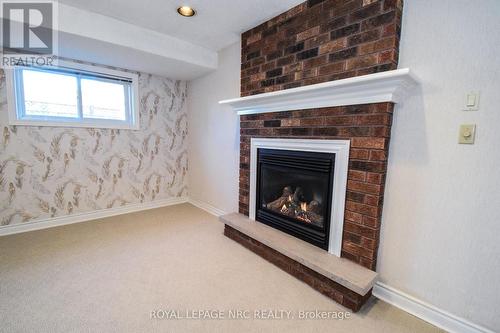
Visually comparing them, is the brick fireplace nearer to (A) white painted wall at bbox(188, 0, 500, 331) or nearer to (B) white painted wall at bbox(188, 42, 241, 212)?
(A) white painted wall at bbox(188, 0, 500, 331)

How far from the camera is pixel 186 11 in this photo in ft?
6.56

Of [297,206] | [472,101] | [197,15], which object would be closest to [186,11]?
[197,15]

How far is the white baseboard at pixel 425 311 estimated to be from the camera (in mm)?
1312

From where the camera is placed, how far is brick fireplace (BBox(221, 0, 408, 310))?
148 cm

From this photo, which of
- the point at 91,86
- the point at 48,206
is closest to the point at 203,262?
the point at 48,206

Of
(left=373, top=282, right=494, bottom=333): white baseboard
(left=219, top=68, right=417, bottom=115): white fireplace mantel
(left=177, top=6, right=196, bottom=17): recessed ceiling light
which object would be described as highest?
(left=177, top=6, right=196, bottom=17): recessed ceiling light

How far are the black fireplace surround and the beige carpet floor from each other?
1.33ft

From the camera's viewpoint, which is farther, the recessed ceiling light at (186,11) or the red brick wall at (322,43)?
the recessed ceiling light at (186,11)

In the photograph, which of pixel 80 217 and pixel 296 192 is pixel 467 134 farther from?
pixel 80 217

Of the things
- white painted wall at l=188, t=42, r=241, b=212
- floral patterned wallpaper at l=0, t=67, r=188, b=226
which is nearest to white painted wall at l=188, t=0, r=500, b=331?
white painted wall at l=188, t=42, r=241, b=212

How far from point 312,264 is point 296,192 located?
73 centimetres

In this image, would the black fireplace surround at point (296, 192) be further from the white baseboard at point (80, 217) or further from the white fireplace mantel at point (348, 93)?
the white baseboard at point (80, 217)

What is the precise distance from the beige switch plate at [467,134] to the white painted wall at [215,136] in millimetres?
2050

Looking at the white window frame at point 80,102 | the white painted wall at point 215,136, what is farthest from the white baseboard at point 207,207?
the white window frame at point 80,102
